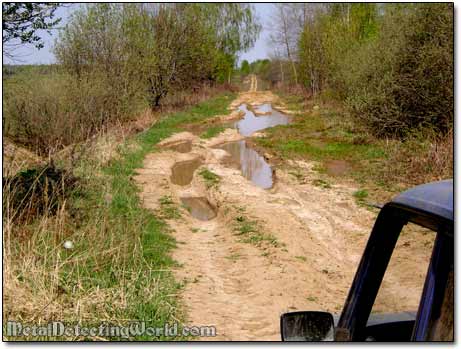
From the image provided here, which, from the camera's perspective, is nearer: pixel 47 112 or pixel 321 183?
pixel 321 183

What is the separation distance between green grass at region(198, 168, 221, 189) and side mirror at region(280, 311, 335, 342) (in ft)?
35.5

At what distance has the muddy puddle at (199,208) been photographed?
11308 millimetres

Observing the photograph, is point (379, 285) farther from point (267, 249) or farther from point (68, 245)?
point (267, 249)

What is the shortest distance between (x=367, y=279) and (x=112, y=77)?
1945 centimetres

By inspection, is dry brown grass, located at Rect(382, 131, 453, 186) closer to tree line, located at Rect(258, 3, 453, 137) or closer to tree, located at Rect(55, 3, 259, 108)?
tree line, located at Rect(258, 3, 453, 137)

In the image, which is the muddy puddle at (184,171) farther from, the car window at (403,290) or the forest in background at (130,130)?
the car window at (403,290)

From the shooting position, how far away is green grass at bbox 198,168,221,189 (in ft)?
43.8

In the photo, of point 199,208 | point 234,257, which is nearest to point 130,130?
point 199,208

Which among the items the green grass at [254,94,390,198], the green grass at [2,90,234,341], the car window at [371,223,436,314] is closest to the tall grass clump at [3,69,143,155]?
the green grass at [2,90,234,341]

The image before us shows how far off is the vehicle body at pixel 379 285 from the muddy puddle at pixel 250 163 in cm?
1145

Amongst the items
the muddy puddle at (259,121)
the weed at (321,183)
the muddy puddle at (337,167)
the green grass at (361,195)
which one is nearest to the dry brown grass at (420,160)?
the green grass at (361,195)

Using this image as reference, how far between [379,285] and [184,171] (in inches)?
547

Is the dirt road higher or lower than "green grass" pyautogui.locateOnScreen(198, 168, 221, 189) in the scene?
lower

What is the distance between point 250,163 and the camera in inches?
691
